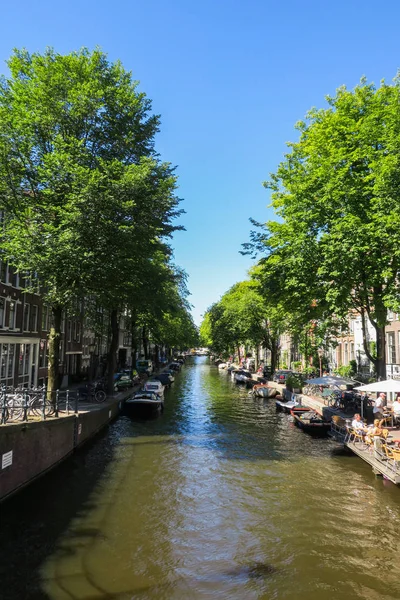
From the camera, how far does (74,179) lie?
19.6 metres

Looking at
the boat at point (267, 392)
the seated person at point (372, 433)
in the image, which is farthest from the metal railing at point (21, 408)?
the boat at point (267, 392)

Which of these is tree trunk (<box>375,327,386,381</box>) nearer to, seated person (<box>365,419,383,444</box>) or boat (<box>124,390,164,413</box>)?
seated person (<box>365,419,383,444</box>)

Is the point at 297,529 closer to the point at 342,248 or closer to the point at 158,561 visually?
the point at 158,561

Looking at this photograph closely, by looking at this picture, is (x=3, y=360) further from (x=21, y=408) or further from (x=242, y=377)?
(x=242, y=377)

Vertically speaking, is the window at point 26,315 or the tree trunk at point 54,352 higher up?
the window at point 26,315

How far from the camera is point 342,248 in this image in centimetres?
1958

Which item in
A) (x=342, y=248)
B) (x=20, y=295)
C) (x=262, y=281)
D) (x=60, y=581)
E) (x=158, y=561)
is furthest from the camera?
(x=20, y=295)

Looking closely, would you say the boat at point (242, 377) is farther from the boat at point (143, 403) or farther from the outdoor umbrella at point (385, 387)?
the outdoor umbrella at point (385, 387)

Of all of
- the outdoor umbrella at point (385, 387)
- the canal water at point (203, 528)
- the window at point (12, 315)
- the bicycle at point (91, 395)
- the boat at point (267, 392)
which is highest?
the window at point (12, 315)

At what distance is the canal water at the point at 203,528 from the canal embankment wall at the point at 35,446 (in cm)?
53

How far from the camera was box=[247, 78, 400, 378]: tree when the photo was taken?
1984 cm

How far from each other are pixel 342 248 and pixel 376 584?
1370 cm

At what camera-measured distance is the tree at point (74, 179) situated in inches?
757

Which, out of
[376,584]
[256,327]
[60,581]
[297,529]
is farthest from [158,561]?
[256,327]
